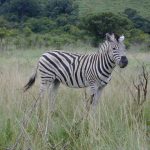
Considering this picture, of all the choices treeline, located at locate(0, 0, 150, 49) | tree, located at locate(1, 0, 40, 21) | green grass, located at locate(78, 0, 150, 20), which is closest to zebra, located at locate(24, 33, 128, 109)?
treeline, located at locate(0, 0, 150, 49)

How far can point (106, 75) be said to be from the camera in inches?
247

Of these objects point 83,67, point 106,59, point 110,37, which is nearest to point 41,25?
point 83,67

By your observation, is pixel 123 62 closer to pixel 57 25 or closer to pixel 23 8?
pixel 57 25

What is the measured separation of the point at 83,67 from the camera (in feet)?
21.5

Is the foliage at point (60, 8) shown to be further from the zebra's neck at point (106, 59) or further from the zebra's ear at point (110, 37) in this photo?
the zebra's ear at point (110, 37)

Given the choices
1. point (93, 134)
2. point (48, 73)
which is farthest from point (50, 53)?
point (93, 134)

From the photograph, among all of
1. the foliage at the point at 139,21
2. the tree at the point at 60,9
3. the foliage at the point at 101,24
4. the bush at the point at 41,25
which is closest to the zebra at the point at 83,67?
the foliage at the point at 101,24

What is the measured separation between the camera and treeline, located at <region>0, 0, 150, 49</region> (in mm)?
25656

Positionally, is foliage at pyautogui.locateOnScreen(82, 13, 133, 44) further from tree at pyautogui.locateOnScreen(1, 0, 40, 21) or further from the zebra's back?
the zebra's back

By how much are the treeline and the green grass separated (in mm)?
3962

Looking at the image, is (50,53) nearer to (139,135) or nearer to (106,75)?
(106,75)

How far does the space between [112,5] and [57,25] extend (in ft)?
42.2

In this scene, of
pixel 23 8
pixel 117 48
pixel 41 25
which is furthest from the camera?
pixel 23 8

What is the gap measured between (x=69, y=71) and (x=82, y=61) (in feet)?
0.78
